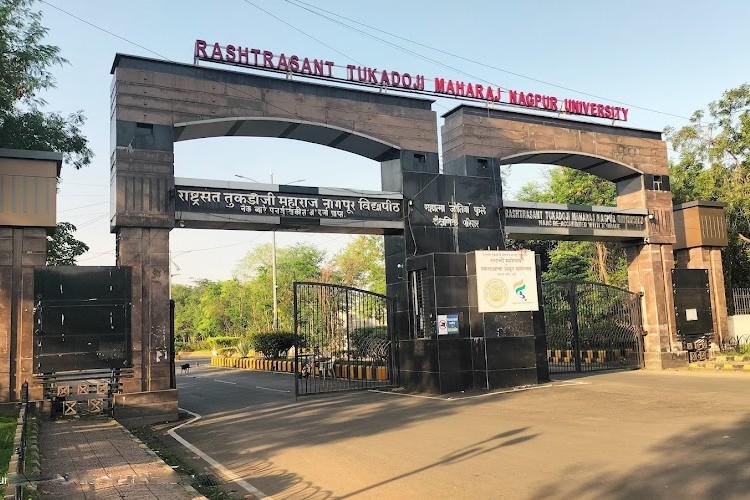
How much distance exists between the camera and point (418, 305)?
17859 millimetres

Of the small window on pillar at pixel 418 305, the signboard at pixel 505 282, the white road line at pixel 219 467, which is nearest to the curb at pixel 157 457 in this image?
the white road line at pixel 219 467

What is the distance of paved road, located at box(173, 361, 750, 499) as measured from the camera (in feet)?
23.7

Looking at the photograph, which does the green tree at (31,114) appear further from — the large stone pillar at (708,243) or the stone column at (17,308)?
the large stone pillar at (708,243)

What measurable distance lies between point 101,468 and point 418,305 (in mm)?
10515

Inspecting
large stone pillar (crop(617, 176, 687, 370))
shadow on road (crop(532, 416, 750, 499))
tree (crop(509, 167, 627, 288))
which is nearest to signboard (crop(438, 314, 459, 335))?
shadow on road (crop(532, 416, 750, 499))

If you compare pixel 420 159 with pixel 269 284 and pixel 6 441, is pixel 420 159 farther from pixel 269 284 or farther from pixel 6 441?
pixel 269 284

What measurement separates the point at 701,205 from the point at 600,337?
6.42 meters

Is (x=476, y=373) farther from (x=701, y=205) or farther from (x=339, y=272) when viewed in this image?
(x=339, y=272)

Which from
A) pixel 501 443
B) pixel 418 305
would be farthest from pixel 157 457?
pixel 418 305

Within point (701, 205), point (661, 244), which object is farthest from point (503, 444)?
point (701, 205)

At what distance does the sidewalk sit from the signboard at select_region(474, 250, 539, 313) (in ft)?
32.6

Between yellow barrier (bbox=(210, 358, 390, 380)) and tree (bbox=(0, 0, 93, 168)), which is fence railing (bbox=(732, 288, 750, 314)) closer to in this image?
yellow barrier (bbox=(210, 358, 390, 380))

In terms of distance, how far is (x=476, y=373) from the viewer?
675 inches

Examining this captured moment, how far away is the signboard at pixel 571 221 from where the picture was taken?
20578mm
